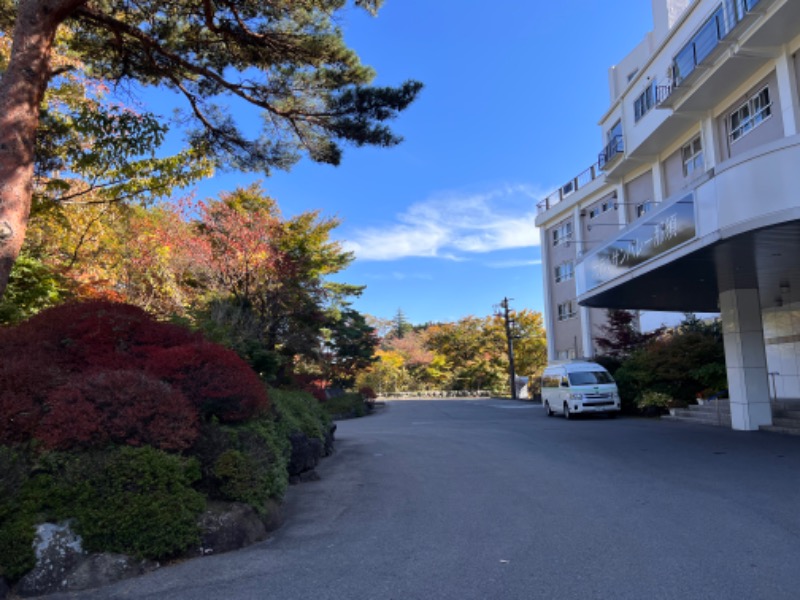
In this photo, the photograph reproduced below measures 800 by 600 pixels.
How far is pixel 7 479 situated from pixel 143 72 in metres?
7.44

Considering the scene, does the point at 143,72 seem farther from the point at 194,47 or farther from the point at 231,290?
the point at 231,290

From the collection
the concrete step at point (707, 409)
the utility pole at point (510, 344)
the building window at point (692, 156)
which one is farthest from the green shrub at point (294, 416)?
the utility pole at point (510, 344)

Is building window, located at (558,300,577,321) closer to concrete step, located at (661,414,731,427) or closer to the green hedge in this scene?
concrete step, located at (661,414,731,427)

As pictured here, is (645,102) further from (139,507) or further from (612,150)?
(139,507)

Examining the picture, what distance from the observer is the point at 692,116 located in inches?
876

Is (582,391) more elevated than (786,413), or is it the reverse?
(582,391)

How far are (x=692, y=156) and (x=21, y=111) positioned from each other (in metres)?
24.4

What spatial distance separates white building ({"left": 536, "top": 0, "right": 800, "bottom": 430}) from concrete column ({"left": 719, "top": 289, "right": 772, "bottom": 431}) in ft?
0.09

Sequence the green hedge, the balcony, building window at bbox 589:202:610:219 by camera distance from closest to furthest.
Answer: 1. the green hedge
2. the balcony
3. building window at bbox 589:202:610:219

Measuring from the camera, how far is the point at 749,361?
15.3m

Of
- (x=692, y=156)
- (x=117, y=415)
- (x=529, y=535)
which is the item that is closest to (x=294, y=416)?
(x=117, y=415)

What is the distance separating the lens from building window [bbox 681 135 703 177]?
2366cm

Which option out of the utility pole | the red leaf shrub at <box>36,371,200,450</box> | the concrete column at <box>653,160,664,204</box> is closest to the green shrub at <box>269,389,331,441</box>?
the red leaf shrub at <box>36,371,200,450</box>

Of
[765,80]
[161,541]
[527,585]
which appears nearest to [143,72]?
[161,541]
